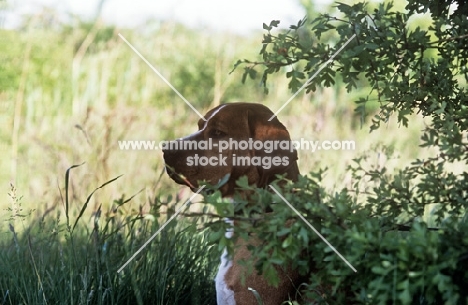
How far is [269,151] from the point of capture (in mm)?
3510

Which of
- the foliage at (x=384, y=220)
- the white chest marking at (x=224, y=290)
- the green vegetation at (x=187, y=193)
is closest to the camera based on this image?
the foliage at (x=384, y=220)

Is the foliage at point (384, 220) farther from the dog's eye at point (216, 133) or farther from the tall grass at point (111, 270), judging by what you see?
the tall grass at point (111, 270)

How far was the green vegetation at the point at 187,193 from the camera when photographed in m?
2.57

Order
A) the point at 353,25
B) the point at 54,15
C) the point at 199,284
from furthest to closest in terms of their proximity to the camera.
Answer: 1. the point at 54,15
2. the point at 199,284
3. the point at 353,25

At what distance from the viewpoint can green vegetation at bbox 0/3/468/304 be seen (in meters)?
2.57

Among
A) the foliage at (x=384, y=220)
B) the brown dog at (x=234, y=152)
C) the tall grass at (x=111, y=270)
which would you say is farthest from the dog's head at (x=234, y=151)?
the foliage at (x=384, y=220)

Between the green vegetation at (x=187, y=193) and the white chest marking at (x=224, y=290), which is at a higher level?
the green vegetation at (x=187, y=193)

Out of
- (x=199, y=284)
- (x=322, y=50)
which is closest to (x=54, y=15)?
(x=199, y=284)

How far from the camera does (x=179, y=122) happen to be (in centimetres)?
801

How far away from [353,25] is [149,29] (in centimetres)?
623

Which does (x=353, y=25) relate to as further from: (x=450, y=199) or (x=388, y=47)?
(x=450, y=199)

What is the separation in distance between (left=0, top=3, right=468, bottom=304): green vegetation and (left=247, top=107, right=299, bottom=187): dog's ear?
309 mm

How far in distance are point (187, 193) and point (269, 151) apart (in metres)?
2.68

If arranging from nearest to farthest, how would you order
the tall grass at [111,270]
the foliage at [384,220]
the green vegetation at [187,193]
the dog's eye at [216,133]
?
the foliage at [384,220] < the green vegetation at [187,193] < the tall grass at [111,270] < the dog's eye at [216,133]
